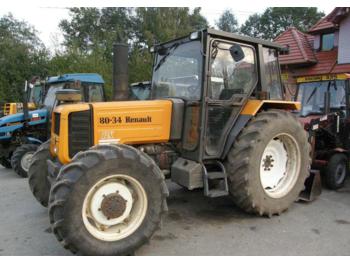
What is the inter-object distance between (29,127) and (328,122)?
20.6ft

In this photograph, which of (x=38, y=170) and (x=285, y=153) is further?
(x=285, y=153)

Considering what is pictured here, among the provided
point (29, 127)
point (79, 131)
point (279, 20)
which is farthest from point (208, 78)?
point (279, 20)

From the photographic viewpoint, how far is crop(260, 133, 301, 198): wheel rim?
14.5ft

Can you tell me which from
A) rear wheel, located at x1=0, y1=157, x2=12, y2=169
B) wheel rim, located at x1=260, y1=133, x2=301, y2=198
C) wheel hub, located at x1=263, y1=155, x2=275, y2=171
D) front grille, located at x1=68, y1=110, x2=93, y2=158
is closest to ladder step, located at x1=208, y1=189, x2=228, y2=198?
wheel rim, located at x1=260, y1=133, x2=301, y2=198

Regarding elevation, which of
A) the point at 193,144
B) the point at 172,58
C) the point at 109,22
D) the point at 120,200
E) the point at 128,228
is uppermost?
the point at 109,22

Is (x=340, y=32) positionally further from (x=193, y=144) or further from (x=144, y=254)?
(x=144, y=254)

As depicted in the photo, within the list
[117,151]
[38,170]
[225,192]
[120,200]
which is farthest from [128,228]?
[38,170]

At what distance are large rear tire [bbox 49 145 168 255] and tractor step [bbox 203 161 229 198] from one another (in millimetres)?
730

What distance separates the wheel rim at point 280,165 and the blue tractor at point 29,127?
14.9 ft

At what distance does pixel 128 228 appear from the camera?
3.26 meters

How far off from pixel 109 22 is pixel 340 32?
876 inches

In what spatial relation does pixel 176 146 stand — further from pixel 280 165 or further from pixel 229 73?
pixel 280 165

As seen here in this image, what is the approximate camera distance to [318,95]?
6730 millimetres

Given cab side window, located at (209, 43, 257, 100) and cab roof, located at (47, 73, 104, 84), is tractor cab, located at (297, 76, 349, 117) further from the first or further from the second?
cab roof, located at (47, 73, 104, 84)
